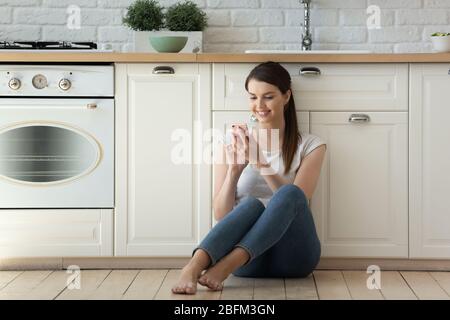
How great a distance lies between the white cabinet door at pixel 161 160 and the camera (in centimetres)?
377

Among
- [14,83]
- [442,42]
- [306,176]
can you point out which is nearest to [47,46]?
[14,83]

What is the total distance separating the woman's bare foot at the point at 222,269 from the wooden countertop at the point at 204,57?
88 centimetres

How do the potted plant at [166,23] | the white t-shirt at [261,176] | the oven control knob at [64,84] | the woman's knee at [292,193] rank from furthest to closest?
1. the potted plant at [166,23]
2. the oven control knob at [64,84]
3. the white t-shirt at [261,176]
4. the woman's knee at [292,193]

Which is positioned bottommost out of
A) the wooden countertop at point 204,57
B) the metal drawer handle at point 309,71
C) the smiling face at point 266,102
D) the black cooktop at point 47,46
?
the smiling face at point 266,102

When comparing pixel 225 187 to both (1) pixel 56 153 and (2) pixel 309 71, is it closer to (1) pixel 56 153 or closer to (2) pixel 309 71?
(2) pixel 309 71

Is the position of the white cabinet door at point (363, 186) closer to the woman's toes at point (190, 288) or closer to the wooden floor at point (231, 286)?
the wooden floor at point (231, 286)

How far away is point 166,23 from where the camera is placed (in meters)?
4.27

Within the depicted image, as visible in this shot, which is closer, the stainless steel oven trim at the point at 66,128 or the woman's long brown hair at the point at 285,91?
the woman's long brown hair at the point at 285,91

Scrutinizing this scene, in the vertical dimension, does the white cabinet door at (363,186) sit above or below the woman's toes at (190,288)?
above

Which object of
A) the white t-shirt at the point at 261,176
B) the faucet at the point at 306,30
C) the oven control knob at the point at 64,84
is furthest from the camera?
the faucet at the point at 306,30

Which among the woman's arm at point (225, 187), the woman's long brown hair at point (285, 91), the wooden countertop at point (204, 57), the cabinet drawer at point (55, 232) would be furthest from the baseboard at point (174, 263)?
the wooden countertop at point (204, 57)
